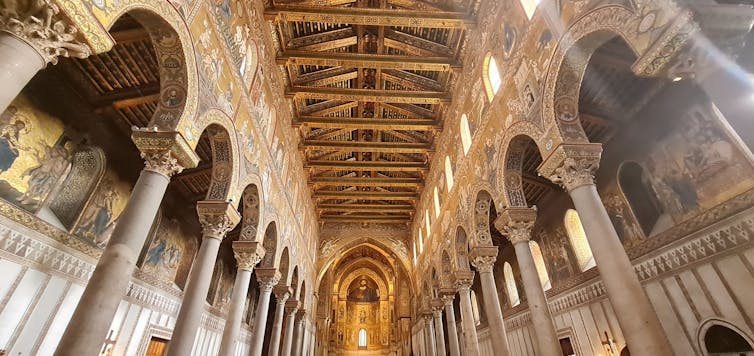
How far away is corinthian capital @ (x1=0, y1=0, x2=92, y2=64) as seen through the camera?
9.82ft

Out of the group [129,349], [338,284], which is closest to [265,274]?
[129,349]

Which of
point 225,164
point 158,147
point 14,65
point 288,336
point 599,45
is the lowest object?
point 288,336

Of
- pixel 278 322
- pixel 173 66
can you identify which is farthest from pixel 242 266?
pixel 173 66

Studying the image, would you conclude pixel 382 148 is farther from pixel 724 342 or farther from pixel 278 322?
pixel 724 342

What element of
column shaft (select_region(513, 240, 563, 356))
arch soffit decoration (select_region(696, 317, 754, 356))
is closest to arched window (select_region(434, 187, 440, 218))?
column shaft (select_region(513, 240, 563, 356))

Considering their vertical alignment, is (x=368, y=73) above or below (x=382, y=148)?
above

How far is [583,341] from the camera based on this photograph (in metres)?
10.5

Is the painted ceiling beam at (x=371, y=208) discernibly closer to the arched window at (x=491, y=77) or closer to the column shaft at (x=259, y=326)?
the column shaft at (x=259, y=326)

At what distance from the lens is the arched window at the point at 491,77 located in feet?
28.9

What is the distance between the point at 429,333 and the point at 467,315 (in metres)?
7.65

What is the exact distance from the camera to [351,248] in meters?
24.0

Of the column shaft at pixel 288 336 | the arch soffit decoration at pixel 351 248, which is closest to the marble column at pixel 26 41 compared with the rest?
the column shaft at pixel 288 336

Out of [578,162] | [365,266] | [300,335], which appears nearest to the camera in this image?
[578,162]

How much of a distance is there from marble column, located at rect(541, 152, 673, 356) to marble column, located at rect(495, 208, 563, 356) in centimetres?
190
